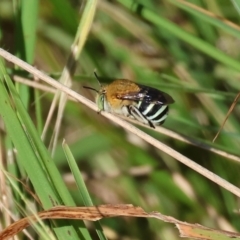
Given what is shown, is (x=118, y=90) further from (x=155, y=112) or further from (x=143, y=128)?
(x=143, y=128)

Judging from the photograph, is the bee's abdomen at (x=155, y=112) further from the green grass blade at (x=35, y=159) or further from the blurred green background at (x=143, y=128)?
the green grass blade at (x=35, y=159)

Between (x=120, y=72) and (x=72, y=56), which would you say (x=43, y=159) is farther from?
(x=120, y=72)

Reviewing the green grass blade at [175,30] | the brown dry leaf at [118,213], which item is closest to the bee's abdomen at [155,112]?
the green grass blade at [175,30]

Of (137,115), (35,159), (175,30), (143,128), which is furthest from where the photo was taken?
(143,128)

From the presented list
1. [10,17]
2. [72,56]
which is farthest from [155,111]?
[10,17]

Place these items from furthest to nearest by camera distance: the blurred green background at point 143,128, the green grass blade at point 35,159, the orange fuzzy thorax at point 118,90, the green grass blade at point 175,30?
1. the blurred green background at point 143,128
2. the orange fuzzy thorax at point 118,90
3. the green grass blade at point 175,30
4. the green grass blade at point 35,159

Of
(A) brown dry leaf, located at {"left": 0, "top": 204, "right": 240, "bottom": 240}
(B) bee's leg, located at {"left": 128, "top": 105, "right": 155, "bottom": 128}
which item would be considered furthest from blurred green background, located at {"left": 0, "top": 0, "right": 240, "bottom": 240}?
(A) brown dry leaf, located at {"left": 0, "top": 204, "right": 240, "bottom": 240}

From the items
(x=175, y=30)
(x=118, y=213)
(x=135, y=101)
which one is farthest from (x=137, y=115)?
(x=118, y=213)

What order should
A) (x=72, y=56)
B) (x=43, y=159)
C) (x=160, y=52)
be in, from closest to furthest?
1. (x=43, y=159)
2. (x=72, y=56)
3. (x=160, y=52)
